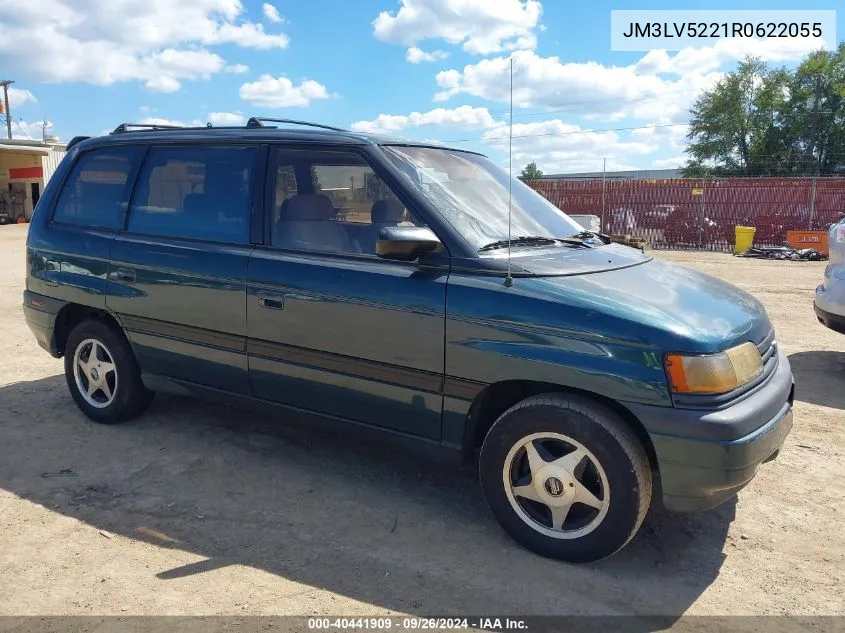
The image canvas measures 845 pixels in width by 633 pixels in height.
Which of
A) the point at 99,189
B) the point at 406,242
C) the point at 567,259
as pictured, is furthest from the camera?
the point at 99,189

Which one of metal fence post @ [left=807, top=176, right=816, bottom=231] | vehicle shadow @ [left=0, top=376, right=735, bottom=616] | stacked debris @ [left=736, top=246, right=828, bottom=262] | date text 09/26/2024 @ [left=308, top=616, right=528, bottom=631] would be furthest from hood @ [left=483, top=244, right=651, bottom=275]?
metal fence post @ [left=807, top=176, right=816, bottom=231]

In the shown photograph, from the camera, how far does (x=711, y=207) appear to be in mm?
21125

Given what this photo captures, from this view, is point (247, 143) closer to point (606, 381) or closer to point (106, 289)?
point (106, 289)

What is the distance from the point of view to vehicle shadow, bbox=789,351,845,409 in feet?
18.0

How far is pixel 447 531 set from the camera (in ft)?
11.1

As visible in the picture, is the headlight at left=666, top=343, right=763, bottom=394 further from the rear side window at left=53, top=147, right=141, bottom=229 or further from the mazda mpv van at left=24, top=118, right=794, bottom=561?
the rear side window at left=53, top=147, right=141, bottom=229

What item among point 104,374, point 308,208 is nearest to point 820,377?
point 308,208

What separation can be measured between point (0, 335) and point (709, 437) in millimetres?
7411

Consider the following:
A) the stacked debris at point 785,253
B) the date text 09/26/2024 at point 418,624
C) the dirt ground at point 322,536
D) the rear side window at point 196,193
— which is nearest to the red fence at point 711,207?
the stacked debris at point 785,253

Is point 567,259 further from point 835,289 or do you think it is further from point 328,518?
point 835,289

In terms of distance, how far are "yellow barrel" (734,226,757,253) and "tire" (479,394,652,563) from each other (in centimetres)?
1885

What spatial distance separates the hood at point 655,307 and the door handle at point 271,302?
131 cm

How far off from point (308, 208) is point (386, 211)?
0.52m

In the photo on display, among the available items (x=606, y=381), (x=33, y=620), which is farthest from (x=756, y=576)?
(x=33, y=620)
